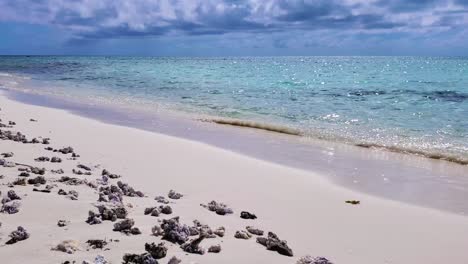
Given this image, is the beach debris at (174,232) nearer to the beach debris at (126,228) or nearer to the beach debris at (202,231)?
the beach debris at (202,231)

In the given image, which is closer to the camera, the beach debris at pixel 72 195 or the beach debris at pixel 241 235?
the beach debris at pixel 241 235

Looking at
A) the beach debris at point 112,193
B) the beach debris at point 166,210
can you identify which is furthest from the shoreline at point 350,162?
the beach debris at point 112,193

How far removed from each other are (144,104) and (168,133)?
908 centimetres

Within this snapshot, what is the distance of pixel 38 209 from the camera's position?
5.23 meters

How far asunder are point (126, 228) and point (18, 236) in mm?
994

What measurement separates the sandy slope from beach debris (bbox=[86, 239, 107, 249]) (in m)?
0.10

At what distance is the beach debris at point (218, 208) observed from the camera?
5.92 m

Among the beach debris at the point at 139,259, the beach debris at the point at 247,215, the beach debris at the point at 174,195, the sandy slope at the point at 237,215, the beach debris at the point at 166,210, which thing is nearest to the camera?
the beach debris at the point at 139,259

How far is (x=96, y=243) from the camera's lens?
4328 millimetres

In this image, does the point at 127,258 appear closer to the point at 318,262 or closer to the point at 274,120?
the point at 318,262

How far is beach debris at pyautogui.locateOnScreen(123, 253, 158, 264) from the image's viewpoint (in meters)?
3.91

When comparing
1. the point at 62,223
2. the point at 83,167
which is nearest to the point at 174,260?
the point at 62,223

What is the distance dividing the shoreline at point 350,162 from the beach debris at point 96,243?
4.71 meters

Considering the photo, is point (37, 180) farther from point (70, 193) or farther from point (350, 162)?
point (350, 162)
